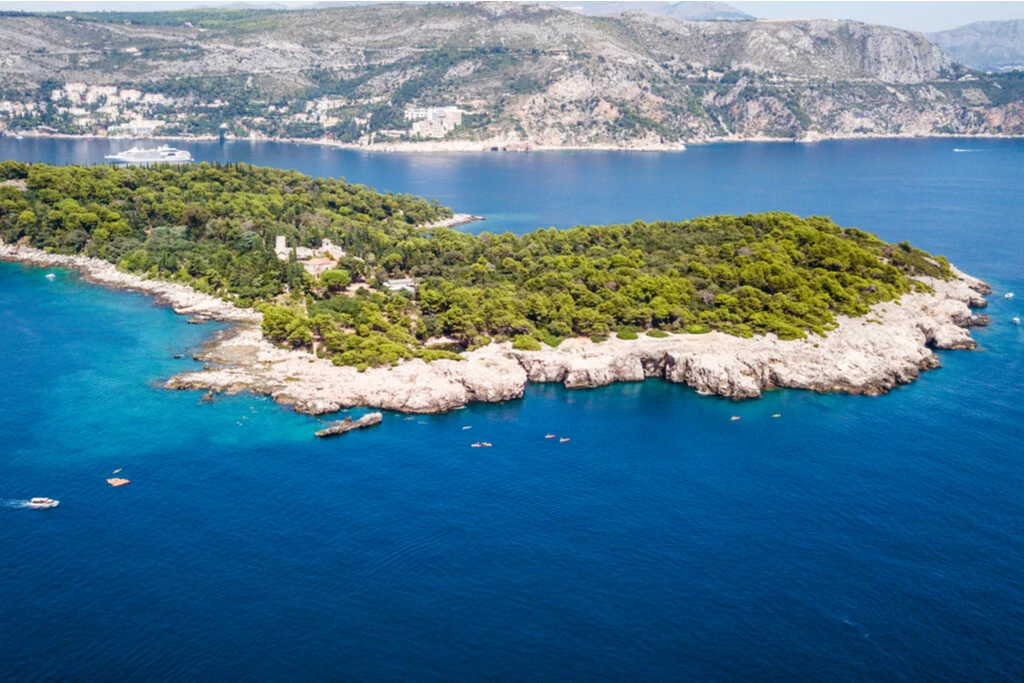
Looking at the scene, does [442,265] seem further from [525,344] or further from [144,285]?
[144,285]

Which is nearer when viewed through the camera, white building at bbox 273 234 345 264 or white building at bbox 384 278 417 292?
white building at bbox 384 278 417 292

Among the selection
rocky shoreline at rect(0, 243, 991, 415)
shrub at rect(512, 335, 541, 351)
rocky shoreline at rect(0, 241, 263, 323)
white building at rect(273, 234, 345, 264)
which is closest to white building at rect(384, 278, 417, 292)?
white building at rect(273, 234, 345, 264)

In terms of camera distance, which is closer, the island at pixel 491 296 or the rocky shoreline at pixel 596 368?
the rocky shoreline at pixel 596 368

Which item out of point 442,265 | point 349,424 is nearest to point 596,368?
point 349,424

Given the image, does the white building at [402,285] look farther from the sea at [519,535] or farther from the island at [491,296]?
the sea at [519,535]

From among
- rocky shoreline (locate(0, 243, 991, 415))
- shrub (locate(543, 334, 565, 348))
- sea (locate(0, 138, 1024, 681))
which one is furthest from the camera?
shrub (locate(543, 334, 565, 348))

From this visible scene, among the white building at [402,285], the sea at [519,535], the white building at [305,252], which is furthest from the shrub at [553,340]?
the white building at [305,252]

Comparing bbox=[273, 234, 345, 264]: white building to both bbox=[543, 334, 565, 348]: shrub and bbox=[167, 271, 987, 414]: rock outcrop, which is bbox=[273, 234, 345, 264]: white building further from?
bbox=[543, 334, 565, 348]: shrub
